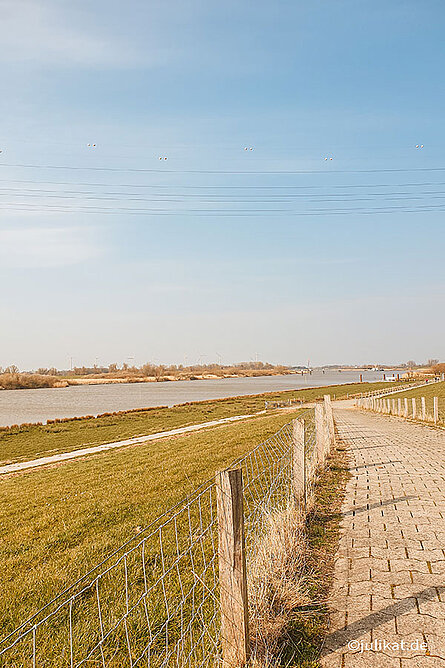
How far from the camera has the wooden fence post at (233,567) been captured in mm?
2951

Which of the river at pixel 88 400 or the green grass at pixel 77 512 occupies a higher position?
the green grass at pixel 77 512

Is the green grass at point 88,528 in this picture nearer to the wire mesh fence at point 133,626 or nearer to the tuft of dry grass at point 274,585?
the wire mesh fence at point 133,626

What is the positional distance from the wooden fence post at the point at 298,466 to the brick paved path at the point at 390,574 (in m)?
0.67

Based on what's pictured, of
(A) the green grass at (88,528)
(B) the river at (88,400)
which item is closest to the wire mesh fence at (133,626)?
(A) the green grass at (88,528)

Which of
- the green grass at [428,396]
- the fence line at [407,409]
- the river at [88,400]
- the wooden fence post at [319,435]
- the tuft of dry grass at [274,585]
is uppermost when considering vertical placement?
the wooden fence post at [319,435]

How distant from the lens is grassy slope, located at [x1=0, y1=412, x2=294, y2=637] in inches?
209

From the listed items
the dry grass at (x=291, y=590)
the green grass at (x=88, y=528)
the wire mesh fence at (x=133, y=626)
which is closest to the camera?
the dry grass at (x=291, y=590)

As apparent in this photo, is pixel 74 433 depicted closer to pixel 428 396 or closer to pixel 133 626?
pixel 428 396

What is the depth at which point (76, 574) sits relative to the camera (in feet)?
17.9

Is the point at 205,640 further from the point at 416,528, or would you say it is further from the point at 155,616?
the point at 416,528

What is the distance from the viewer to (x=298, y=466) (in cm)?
617

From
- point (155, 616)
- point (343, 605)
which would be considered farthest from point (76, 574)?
point (343, 605)

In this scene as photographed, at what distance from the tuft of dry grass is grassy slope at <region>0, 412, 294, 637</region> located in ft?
7.36

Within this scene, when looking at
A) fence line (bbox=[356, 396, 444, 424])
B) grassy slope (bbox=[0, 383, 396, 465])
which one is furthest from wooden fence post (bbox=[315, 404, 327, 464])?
grassy slope (bbox=[0, 383, 396, 465])
